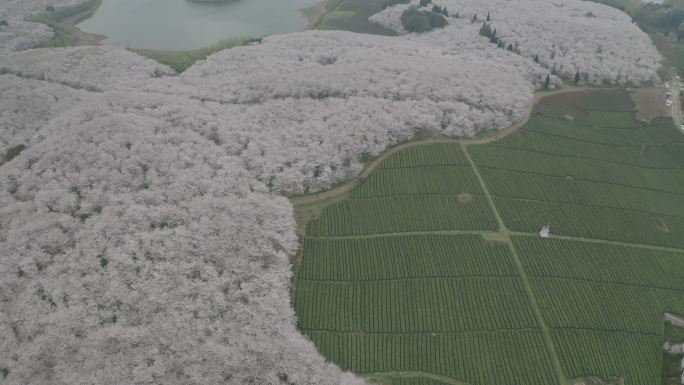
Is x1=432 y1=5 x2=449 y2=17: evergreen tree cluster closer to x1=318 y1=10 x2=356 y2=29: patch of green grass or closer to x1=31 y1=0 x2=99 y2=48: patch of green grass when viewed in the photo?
x1=318 y1=10 x2=356 y2=29: patch of green grass

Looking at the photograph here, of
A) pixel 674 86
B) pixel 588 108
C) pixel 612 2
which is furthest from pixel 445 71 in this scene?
pixel 612 2

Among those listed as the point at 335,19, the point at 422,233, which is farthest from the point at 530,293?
the point at 335,19

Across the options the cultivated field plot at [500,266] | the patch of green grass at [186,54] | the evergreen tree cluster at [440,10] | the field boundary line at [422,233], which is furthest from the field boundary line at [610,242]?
the evergreen tree cluster at [440,10]

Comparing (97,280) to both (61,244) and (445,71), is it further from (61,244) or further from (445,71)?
(445,71)

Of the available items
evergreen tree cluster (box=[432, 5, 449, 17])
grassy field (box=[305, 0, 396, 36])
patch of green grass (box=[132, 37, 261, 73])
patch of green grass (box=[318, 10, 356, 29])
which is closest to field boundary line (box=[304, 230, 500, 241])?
patch of green grass (box=[132, 37, 261, 73])

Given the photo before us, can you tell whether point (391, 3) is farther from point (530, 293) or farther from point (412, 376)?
point (412, 376)

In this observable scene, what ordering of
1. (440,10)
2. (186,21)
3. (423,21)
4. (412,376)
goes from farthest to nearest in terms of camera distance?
(186,21) < (440,10) < (423,21) < (412,376)
